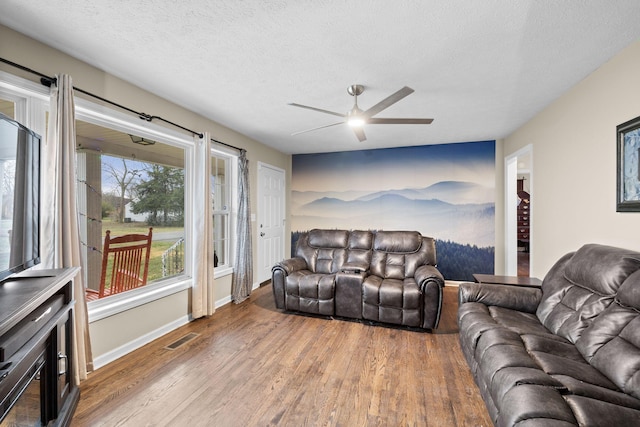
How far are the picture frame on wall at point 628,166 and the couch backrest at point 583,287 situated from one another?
34 centimetres

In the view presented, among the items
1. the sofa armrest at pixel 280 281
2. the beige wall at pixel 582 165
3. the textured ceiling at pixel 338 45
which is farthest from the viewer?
the sofa armrest at pixel 280 281

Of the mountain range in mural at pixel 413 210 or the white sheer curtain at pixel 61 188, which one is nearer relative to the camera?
the white sheer curtain at pixel 61 188

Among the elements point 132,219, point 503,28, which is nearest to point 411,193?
point 503,28

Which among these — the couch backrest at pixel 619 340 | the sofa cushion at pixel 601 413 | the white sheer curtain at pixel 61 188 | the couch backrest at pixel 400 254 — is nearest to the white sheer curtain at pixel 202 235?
the white sheer curtain at pixel 61 188

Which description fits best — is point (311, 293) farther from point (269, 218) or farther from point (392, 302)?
point (269, 218)

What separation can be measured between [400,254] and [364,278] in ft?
2.30

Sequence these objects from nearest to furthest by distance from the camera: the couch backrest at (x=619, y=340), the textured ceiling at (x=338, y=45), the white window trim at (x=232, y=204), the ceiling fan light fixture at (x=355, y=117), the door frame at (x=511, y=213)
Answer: the couch backrest at (x=619, y=340) < the textured ceiling at (x=338, y=45) < the ceiling fan light fixture at (x=355, y=117) < the white window trim at (x=232, y=204) < the door frame at (x=511, y=213)

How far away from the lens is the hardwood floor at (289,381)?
69.1 inches

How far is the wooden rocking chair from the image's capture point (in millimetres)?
2727

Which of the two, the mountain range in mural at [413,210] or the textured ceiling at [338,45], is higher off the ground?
the textured ceiling at [338,45]

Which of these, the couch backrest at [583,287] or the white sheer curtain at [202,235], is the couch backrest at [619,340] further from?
the white sheer curtain at [202,235]

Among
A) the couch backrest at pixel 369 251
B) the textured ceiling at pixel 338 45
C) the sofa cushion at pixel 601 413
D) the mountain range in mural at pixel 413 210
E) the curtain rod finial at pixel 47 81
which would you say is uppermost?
the textured ceiling at pixel 338 45

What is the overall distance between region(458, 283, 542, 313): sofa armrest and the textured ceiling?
182 centimetres

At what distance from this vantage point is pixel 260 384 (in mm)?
2084
